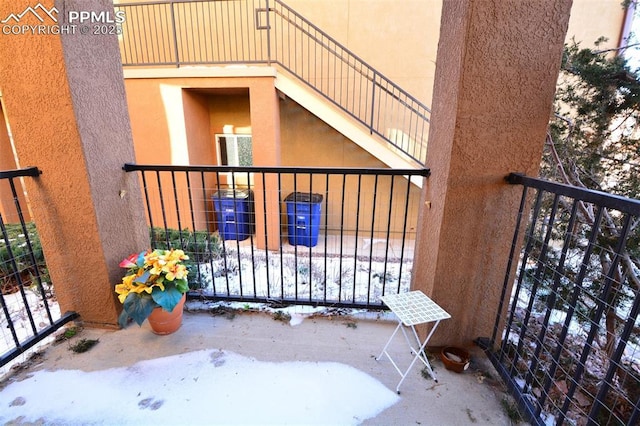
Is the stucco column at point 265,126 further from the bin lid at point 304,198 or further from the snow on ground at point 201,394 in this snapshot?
the snow on ground at point 201,394

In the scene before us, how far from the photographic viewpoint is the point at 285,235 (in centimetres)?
529

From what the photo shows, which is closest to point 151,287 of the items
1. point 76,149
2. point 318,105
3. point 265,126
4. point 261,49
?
point 76,149

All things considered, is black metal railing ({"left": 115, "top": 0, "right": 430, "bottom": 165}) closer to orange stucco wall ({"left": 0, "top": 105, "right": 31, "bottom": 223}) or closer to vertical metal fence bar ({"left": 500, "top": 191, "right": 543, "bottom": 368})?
orange stucco wall ({"left": 0, "top": 105, "right": 31, "bottom": 223})

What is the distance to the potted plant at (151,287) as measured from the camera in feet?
5.41

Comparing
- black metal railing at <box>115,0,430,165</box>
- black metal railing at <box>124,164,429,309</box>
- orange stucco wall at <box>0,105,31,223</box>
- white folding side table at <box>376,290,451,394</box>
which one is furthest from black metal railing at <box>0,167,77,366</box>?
black metal railing at <box>115,0,430,165</box>

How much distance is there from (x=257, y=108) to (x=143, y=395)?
3666 mm

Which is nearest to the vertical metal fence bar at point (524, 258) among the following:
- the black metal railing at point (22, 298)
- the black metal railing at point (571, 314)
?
the black metal railing at point (571, 314)

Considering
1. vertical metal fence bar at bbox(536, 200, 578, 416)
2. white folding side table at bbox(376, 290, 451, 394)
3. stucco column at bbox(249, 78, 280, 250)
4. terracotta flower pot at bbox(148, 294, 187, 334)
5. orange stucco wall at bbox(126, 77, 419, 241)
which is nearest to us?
vertical metal fence bar at bbox(536, 200, 578, 416)

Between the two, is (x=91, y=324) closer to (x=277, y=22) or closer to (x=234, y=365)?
(x=234, y=365)

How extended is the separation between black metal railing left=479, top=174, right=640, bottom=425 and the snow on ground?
693 mm

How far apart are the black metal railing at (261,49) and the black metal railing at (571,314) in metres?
2.94

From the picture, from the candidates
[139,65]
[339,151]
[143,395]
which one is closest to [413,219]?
[339,151]

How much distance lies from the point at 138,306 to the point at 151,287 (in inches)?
4.5

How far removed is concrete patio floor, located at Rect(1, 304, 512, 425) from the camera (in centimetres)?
139
